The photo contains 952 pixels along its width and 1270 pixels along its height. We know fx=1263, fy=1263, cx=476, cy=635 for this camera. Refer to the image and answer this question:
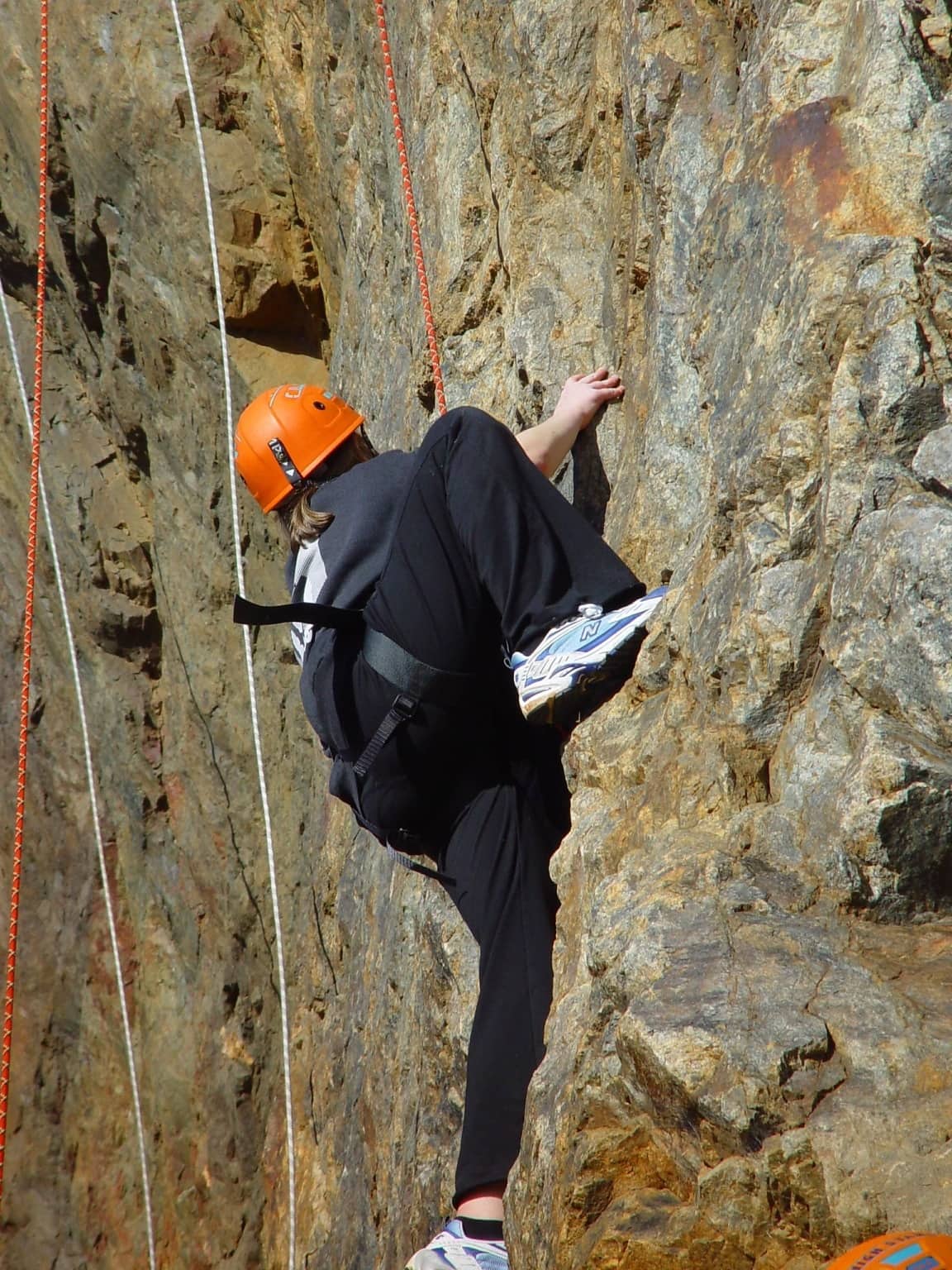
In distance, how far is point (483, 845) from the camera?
3.47m

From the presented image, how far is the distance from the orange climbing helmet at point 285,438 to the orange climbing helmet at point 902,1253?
2.78 meters

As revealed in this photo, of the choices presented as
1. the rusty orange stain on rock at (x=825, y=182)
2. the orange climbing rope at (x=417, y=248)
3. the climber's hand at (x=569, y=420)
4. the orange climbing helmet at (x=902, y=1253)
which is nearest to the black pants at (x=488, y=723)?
the climber's hand at (x=569, y=420)

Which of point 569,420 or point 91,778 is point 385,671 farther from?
point 91,778

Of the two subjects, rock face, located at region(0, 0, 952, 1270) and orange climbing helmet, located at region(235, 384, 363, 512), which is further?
orange climbing helmet, located at region(235, 384, 363, 512)

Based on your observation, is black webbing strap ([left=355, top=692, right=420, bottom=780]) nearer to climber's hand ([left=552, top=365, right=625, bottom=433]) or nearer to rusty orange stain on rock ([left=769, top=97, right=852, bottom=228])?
climber's hand ([left=552, top=365, right=625, bottom=433])

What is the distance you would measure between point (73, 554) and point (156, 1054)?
3.19m

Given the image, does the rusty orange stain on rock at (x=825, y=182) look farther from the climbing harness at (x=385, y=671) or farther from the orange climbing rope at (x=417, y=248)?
the orange climbing rope at (x=417, y=248)

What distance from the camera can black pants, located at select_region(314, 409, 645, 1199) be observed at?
308 cm

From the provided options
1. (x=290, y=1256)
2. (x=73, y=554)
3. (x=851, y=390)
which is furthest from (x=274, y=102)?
(x=290, y=1256)

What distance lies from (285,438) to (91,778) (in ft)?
15.6

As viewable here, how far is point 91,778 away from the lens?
8023 millimetres

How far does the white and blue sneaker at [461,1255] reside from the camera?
115 inches

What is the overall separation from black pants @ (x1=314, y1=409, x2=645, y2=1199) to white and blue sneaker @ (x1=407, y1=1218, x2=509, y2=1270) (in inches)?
5.1

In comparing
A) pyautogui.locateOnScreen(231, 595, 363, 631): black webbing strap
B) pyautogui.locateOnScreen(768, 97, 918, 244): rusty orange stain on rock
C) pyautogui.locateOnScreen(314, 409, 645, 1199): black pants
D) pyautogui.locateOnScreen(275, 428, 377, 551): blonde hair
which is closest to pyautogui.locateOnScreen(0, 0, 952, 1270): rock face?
pyautogui.locateOnScreen(768, 97, 918, 244): rusty orange stain on rock
